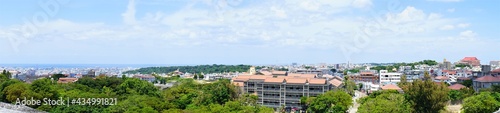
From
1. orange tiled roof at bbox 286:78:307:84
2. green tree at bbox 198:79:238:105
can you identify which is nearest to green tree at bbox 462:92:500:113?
orange tiled roof at bbox 286:78:307:84

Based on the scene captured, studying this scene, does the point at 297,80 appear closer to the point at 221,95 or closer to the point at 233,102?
the point at 221,95

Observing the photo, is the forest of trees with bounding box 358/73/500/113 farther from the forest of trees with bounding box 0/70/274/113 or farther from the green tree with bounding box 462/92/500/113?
the forest of trees with bounding box 0/70/274/113

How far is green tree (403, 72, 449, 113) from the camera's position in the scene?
1877 centimetres

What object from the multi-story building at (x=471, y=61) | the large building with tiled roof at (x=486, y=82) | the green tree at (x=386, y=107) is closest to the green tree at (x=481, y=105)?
the green tree at (x=386, y=107)

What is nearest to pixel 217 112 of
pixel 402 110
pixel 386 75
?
pixel 402 110

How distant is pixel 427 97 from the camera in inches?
739

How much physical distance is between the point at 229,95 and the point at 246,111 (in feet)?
19.8

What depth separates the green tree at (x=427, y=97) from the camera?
61.6ft

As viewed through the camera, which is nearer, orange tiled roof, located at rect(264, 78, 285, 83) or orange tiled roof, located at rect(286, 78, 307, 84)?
orange tiled roof, located at rect(286, 78, 307, 84)

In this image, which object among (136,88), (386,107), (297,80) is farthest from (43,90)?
(297,80)

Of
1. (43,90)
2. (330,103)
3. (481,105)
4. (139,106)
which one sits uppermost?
(43,90)

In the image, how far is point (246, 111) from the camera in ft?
59.6

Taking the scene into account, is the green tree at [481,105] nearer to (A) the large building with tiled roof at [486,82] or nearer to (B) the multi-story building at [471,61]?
(A) the large building with tiled roof at [486,82]

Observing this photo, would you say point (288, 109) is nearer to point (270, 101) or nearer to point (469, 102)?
point (270, 101)
